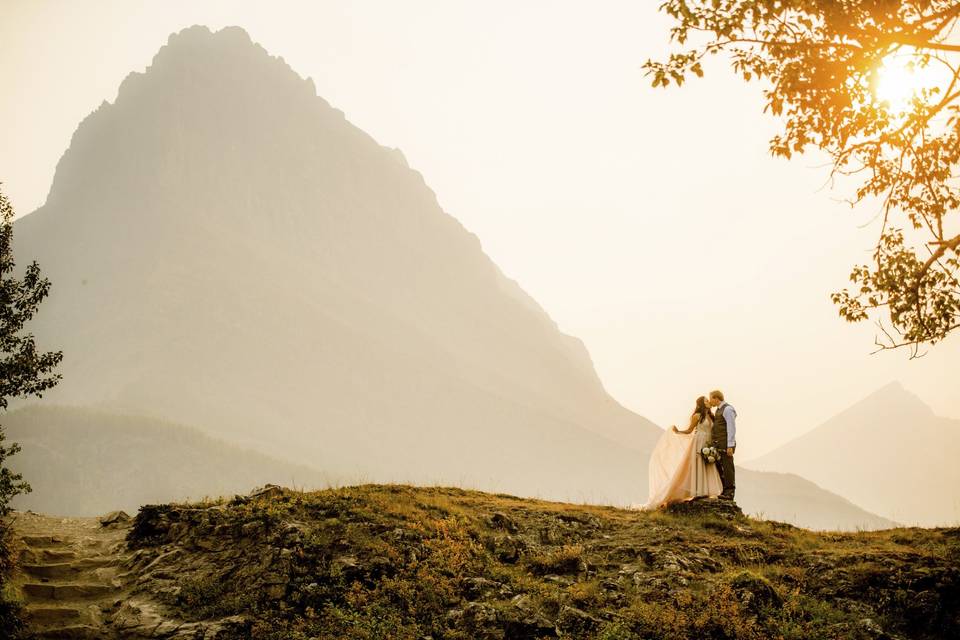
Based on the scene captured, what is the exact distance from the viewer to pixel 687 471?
17.9 m

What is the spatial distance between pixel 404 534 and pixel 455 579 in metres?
1.96

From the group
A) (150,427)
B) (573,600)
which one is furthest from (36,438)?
(573,600)

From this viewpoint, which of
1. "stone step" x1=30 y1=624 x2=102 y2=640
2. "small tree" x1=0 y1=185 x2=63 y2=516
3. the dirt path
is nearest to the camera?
"stone step" x1=30 y1=624 x2=102 y2=640

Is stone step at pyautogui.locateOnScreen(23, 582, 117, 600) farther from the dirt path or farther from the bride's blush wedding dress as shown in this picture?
the bride's blush wedding dress

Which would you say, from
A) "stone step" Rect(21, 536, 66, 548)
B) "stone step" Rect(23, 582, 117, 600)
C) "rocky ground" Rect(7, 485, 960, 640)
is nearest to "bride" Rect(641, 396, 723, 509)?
"rocky ground" Rect(7, 485, 960, 640)

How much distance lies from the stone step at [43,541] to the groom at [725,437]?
17729 mm

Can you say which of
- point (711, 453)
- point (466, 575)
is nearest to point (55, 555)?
point (466, 575)

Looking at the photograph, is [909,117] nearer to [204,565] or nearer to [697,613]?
[697,613]

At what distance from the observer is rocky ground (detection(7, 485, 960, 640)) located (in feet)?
36.8

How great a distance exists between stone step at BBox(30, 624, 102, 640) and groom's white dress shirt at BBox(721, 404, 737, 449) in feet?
50.3

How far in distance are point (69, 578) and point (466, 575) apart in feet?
30.0

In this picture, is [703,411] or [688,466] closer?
[688,466]

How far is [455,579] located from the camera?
42.9 feet

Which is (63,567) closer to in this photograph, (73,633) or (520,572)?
(73,633)
